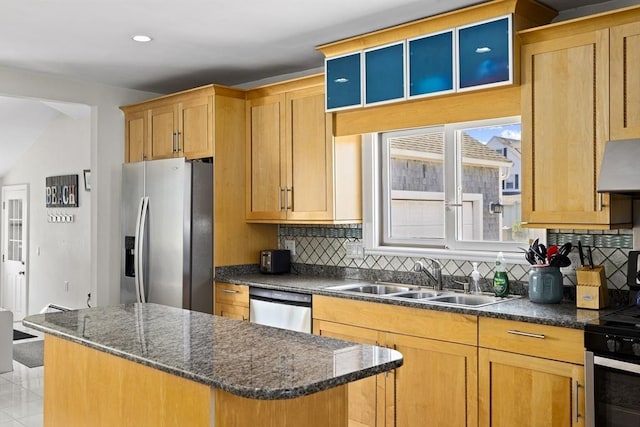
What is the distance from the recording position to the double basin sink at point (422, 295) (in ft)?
11.3

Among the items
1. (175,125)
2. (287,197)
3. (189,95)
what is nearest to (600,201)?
(287,197)

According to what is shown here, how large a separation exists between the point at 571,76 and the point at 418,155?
1315 millimetres

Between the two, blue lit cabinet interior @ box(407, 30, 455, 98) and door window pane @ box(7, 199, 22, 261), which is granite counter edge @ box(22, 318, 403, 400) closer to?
blue lit cabinet interior @ box(407, 30, 455, 98)

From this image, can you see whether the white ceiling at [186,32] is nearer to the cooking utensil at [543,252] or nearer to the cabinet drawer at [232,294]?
the cooking utensil at [543,252]

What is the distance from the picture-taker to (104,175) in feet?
17.1

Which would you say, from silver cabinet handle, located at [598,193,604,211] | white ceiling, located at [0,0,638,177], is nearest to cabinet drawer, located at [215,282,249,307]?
white ceiling, located at [0,0,638,177]

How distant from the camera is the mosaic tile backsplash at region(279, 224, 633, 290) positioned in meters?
3.10

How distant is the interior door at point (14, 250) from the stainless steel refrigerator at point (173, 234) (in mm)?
4086

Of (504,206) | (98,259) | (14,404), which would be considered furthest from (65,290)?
(504,206)

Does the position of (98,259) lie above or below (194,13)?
below

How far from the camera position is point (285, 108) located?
4387mm

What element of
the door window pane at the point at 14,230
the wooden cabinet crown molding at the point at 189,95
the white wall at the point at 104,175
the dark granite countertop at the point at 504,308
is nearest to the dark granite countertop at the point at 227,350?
the dark granite countertop at the point at 504,308

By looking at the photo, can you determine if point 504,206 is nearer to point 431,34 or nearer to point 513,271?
point 513,271

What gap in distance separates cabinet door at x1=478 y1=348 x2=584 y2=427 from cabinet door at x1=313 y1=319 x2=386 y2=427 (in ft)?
2.06
